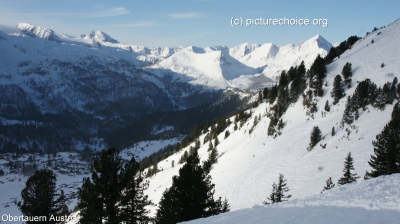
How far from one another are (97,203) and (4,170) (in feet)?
646

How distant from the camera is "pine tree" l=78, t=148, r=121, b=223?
784 inches

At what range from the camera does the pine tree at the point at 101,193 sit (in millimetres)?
19906

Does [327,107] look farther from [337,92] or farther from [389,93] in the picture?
[389,93]

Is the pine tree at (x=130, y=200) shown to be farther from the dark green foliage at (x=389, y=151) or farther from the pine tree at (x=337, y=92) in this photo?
the pine tree at (x=337, y=92)

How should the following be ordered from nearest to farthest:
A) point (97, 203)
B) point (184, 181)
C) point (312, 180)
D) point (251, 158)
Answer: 1. point (97, 203)
2. point (184, 181)
3. point (312, 180)
4. point (251, 158)

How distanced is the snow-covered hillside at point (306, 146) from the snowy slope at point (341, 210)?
44.0 ft

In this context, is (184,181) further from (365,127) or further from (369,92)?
(369,92)

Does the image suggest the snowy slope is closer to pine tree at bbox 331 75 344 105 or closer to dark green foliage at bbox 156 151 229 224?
dark green foliage at bbox 156 151 229 224

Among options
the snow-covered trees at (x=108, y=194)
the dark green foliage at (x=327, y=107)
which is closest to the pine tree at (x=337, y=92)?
the dark green foliage at (x=327, y=107)

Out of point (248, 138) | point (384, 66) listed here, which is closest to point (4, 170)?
point (248, 138)

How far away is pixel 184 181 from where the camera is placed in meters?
24.3

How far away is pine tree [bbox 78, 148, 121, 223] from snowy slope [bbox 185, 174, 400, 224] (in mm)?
7507

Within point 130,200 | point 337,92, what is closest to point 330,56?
point 337,92

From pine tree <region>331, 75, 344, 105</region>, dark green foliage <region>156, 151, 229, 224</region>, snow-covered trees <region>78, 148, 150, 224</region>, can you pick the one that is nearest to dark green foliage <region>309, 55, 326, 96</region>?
pine tree <region>331, 75, 344, 105</region>
